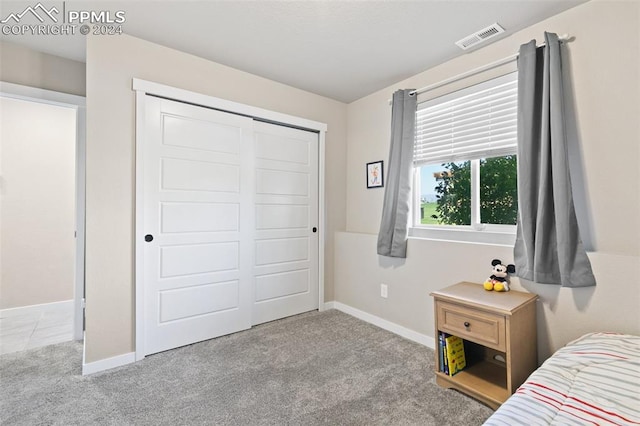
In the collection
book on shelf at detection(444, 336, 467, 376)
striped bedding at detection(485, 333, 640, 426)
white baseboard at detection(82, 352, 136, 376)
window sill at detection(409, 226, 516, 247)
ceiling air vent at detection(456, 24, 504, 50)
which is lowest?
white baseboard at detection(82, 352, 136, 376)

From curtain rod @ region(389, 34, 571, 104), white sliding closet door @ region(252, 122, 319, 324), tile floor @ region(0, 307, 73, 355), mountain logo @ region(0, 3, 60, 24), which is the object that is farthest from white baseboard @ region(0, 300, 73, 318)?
curtain rod @ region(389, 34, 571, 104)

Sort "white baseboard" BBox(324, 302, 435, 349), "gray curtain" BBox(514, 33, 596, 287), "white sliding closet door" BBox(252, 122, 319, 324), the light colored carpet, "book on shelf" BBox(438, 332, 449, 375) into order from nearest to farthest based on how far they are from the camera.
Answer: the light colored carpet → "gray curtain" BBox(514, 33, 596, 287) → "book on shelf" BBox(438, 332, 449, 375) → "white baseboard" BBox(324, 302, 435, 349) → "white sliding closet door" BBox(252, 122, 319, 324)

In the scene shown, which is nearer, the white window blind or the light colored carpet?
the light colored carpet

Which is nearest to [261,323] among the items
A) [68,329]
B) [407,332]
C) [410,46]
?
[407,332]

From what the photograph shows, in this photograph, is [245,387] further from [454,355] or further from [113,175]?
[113,175]

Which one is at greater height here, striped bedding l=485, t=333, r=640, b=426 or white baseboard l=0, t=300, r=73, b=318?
striped bedding l=485, t=333, r=640, b=426

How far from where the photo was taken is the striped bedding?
3.42 feet

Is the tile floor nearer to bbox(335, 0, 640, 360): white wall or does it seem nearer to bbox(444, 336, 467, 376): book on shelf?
bbox(444, 336, 467, 376): book on shelf

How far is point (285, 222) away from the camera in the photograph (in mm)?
3326

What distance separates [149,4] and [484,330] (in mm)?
2984

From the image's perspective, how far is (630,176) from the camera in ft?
5.72

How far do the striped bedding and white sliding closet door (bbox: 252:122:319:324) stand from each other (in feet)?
7.84

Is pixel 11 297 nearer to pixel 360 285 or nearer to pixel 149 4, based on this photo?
pixel 149 4

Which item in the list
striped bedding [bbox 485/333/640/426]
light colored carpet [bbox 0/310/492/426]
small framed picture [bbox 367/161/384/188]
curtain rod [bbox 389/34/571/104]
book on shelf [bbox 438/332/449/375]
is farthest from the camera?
small framed picture [bbox 367/161/384/188]
